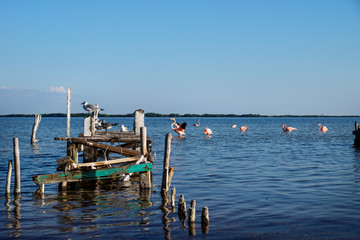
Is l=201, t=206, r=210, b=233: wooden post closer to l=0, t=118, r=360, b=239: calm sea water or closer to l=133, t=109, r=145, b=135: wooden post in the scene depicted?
l=0, t=118, r=360, b=239: calm sea water

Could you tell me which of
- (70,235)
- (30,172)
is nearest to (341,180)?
(70,235)

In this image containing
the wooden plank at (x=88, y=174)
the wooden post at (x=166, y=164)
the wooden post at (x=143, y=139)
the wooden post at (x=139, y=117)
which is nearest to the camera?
the wooden plank at (x=88, y=174)

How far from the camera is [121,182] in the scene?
16.5 m

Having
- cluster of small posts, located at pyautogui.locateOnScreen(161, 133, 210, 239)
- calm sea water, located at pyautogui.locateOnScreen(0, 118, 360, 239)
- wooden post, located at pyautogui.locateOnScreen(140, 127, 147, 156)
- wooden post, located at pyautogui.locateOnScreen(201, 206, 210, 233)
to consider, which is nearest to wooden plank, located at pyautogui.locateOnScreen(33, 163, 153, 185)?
wooden post, located at pyautogui.locateOnScreen(140, 127, 147, 156)

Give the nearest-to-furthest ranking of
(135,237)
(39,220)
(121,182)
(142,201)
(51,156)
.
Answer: (135,237), (39,220), (142,201), (121,182), (51,156)

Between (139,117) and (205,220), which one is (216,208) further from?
(139,117)

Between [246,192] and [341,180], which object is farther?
[341,180]

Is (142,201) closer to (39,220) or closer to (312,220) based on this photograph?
(39,220)

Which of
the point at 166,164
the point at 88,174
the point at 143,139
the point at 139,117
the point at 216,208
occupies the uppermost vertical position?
the point at 139,117

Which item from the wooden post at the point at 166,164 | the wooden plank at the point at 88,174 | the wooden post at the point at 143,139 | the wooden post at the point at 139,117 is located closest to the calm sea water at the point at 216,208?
the wooden post at the point at 166,164

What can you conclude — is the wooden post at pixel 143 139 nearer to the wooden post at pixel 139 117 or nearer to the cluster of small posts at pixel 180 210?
the cluster of small posts at pixel 180 210

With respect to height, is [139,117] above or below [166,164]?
above

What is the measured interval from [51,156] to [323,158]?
57.4 feet

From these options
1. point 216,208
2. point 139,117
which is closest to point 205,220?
point 216,208
